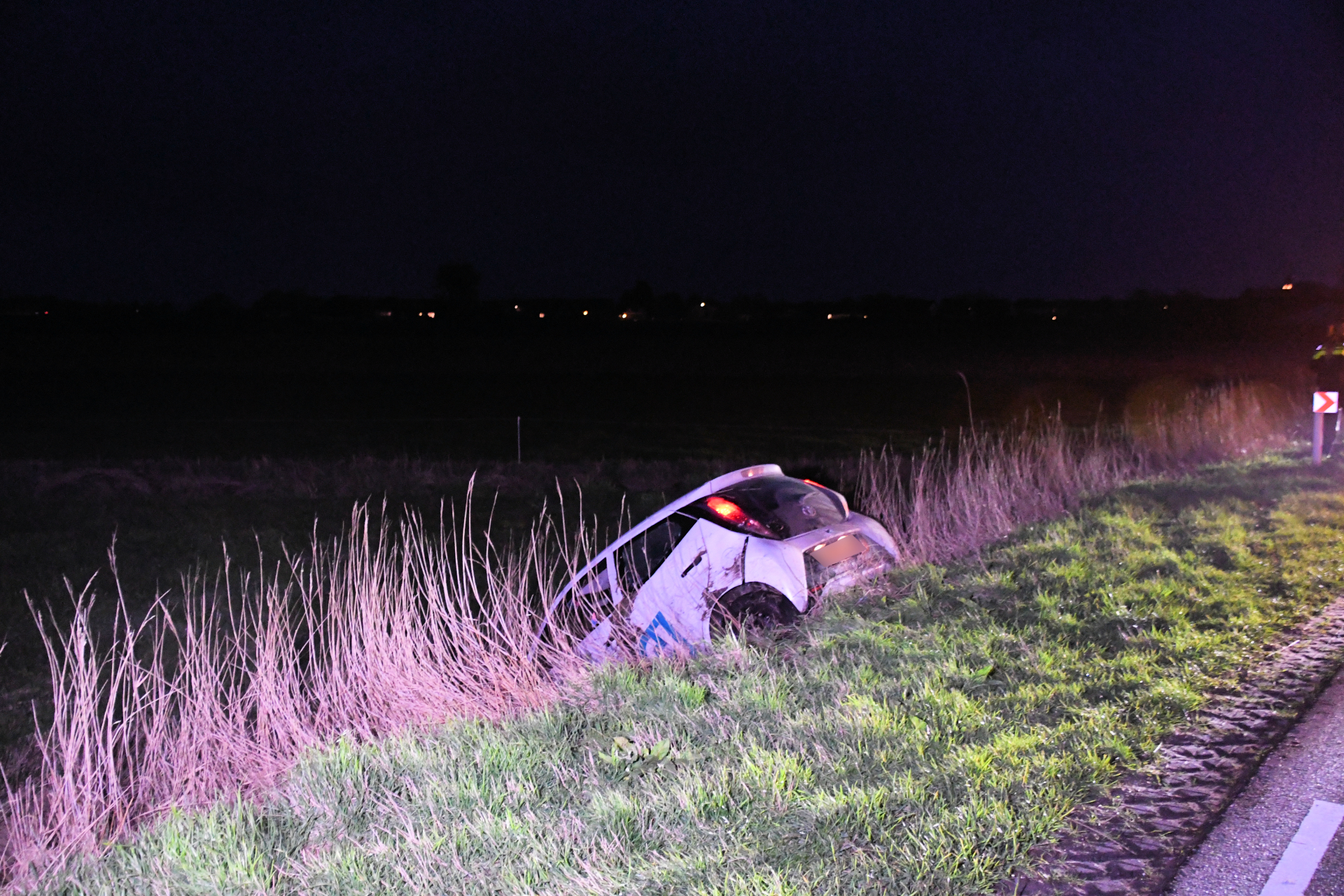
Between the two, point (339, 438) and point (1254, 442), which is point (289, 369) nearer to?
point (339, 438)

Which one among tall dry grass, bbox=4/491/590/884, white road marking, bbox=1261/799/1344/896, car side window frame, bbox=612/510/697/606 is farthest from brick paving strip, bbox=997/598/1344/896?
car side window frame, bbox=612/510/697/606

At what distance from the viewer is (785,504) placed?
27.3 ft

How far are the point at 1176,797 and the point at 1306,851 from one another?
48 centimetres

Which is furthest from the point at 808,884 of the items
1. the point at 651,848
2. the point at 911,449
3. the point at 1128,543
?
the point at 911,449

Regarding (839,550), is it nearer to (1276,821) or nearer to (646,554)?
(646,554)

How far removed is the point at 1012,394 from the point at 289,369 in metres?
36.5

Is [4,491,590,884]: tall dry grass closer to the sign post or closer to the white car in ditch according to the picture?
the white car in ditch

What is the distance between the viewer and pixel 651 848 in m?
3.52

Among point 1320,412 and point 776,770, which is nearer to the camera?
point 776,770

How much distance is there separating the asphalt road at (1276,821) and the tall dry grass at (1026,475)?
11.8ft

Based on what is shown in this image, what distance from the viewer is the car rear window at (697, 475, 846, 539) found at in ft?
26.1

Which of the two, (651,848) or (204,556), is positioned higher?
(651,848)

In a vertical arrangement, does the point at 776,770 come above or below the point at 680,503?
below

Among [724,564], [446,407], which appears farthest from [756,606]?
[446,407]
